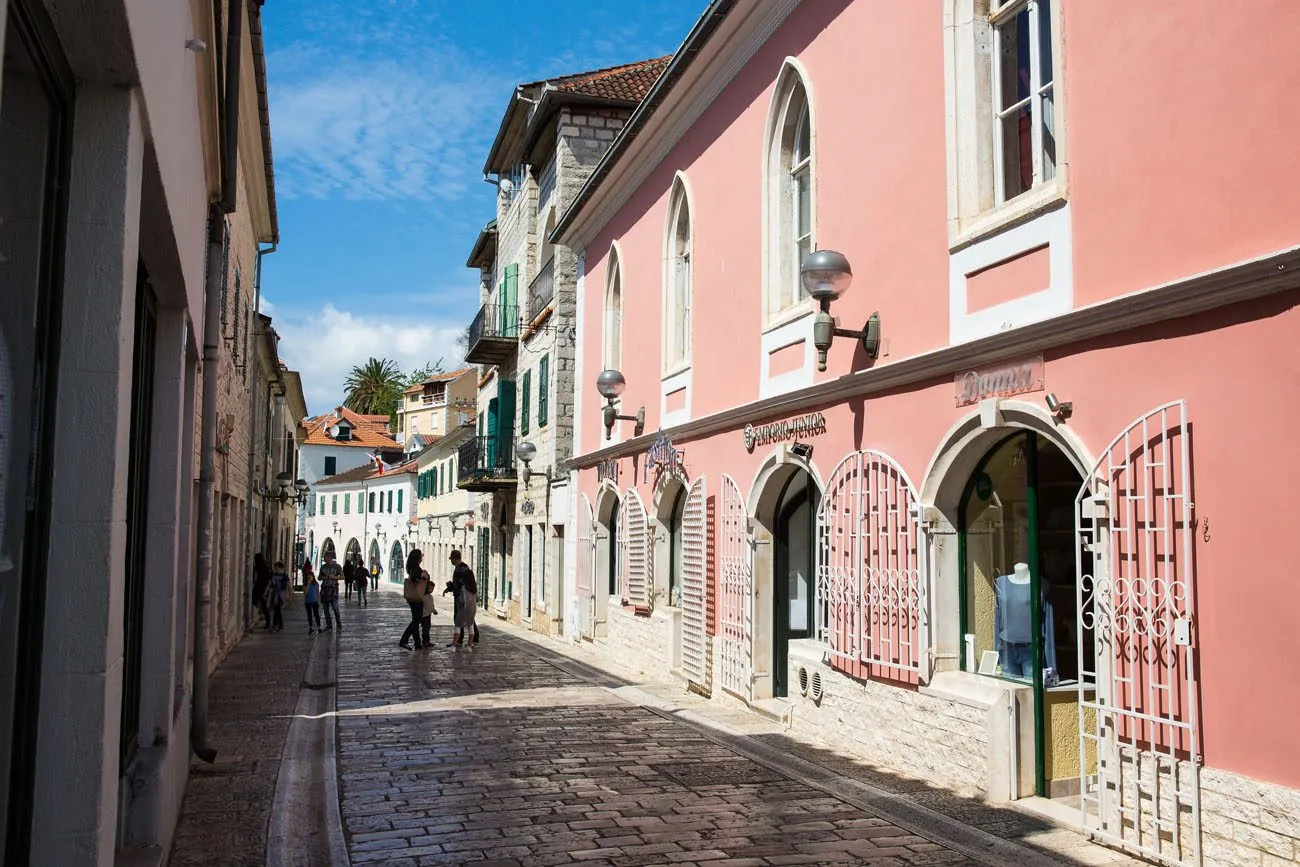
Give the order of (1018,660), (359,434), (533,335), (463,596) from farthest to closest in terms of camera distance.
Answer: (359,434), (533,335), (463,596), (1018,660)

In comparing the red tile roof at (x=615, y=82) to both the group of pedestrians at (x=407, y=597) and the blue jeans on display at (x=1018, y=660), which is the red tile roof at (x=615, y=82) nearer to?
the group of pedestrians at (x=407, y=597)

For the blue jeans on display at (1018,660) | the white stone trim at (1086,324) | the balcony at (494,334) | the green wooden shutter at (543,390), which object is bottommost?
the blue jeans on display at (1018,660)

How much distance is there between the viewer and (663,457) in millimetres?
15547

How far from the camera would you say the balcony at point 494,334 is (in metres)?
29.0

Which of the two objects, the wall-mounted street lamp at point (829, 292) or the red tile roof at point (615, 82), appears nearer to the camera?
the wall-mounted street lamp at point (829, 292)

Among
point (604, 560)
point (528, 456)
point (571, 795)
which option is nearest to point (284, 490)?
point (528, 456)

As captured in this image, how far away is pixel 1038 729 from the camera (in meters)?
7.63

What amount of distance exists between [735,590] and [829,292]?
169 inches

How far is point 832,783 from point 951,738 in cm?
95

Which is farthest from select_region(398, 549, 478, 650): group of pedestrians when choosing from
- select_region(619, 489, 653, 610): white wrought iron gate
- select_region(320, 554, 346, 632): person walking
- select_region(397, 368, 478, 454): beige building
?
select_region(397, 368, 478, 454): beige building

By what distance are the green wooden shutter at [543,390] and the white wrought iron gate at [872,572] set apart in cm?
1384

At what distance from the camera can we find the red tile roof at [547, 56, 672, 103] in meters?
23.5

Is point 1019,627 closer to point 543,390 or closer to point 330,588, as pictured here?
point 543,390

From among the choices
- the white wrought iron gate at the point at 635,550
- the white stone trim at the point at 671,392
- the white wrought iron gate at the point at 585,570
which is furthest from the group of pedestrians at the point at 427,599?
the white stone trim at the point at 671,392
